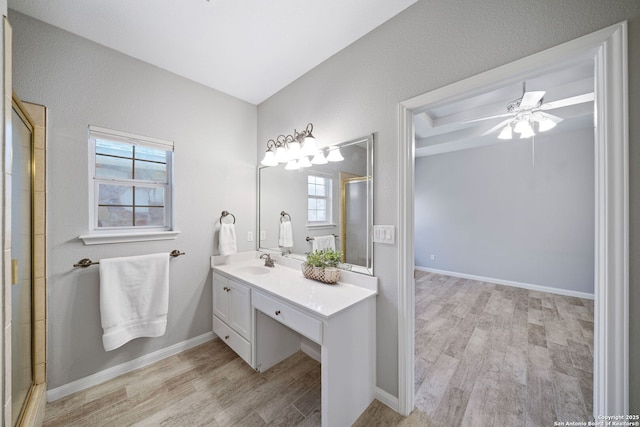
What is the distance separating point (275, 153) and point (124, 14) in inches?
54.1

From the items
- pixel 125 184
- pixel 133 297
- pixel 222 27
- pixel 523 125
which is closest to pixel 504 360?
pixel 523 125

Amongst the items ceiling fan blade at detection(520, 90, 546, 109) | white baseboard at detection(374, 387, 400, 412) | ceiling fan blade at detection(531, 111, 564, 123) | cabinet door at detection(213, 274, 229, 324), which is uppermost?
ceiling fan blade at detection(520, 90, 546, 109)

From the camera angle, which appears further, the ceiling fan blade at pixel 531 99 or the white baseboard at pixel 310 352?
the white baseboard at pixel 310 352

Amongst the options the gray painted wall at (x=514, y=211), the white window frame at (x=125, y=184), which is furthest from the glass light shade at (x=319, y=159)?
the gray painted wall at (x=514, y=211)

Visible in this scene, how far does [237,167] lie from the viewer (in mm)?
2531

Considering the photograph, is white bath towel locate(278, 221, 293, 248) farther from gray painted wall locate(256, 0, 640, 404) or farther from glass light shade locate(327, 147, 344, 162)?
gray painted wall locate(256, 0, 640, 404)

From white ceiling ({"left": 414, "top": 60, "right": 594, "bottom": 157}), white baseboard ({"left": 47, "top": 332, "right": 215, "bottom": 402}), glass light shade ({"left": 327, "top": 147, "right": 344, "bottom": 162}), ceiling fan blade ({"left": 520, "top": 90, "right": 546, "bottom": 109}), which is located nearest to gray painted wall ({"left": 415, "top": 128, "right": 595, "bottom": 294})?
white ceiling ({"left": 414, "top": 60, "right": 594, "bottom": 157})

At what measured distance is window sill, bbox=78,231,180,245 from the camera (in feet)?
5.61

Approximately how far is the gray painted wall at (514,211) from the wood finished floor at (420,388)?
1443 mm

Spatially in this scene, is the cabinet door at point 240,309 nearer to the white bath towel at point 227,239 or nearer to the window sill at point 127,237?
the white bath towel at point 227,239

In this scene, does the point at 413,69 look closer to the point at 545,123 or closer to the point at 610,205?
the point at 610,205

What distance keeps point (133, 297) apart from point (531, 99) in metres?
3.79

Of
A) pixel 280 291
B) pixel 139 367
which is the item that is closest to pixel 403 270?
pixel 280 291

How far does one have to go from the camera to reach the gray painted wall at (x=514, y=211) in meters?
3.38
